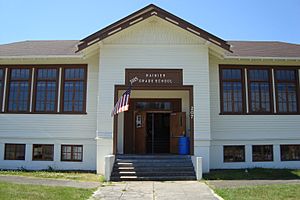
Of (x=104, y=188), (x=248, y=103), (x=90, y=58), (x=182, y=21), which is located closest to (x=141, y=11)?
(x=182, y=21)

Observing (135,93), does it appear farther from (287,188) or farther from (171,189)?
(287,188)

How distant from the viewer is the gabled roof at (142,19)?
14812 mm

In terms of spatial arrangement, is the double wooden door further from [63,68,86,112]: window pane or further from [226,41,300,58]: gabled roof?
[226,41,300,58]: gabled roof

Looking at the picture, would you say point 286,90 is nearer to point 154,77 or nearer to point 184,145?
point 184,145

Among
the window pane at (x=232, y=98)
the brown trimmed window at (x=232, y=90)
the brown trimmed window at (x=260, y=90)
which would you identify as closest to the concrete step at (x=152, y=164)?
the brown trimmed window at (x=232, y=90)

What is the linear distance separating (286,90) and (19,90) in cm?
1478

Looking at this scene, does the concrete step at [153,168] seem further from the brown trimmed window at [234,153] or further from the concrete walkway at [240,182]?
the brown trimmed window at [234,153]

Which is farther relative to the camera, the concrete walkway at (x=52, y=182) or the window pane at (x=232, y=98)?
the window pane at (x=232, y=98)

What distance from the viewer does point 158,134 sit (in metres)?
17.9

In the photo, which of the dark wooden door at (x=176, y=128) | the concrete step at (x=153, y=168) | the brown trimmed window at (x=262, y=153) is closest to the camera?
the concrete step at (x=153, y=168)

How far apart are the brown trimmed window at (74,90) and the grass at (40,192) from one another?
624cm

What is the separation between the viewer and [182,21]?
14.9 metres

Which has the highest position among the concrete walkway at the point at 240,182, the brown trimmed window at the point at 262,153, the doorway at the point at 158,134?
the doorway at the point at 158,134

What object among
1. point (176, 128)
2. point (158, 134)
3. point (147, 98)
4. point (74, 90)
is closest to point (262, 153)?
point (176, 128)
